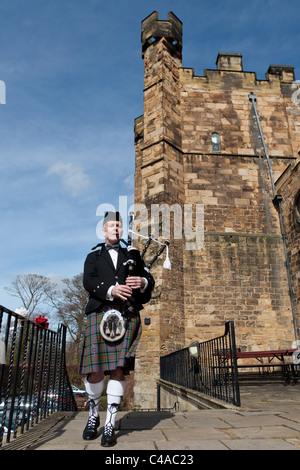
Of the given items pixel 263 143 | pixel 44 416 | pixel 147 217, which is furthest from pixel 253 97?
pixel 44 416

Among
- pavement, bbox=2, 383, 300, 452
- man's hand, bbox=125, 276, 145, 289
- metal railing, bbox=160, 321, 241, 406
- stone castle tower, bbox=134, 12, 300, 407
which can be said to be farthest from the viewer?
stone castle tower, bbox=134, 12, 300, 407

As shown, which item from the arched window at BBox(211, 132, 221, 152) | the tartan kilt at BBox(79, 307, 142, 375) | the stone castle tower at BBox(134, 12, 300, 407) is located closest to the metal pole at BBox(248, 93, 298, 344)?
the stone castle tower at BBox(134, 12, 300, 407)

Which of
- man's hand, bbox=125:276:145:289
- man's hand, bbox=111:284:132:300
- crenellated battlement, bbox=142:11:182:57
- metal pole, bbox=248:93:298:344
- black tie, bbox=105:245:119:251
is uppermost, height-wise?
crenellated battlement, bbox=142:11:182:57

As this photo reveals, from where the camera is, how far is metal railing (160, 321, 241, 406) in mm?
4464

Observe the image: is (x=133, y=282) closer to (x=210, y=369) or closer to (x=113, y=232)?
(x=113, y=232)

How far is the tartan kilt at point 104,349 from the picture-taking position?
2.82 m

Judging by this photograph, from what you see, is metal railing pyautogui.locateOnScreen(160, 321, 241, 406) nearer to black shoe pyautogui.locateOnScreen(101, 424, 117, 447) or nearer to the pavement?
the pavement

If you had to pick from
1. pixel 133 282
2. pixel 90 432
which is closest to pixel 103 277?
pixel 133 282

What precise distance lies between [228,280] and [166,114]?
642 centimetres

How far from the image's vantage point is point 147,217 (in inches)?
452

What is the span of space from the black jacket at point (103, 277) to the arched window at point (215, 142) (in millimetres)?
10851

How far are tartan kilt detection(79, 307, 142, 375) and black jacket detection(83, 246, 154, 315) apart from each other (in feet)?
0.37

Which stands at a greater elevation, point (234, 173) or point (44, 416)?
point (234, 173)

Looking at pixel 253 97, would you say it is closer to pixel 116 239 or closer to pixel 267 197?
pixel 267 197
